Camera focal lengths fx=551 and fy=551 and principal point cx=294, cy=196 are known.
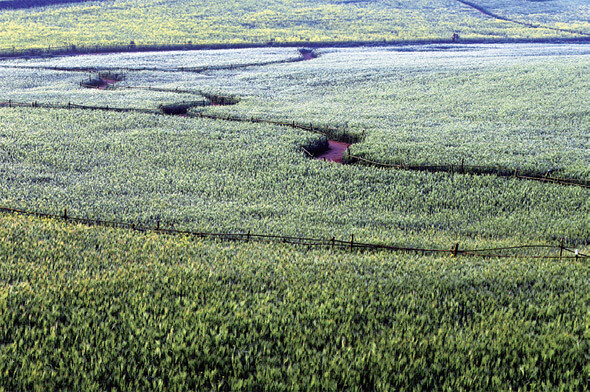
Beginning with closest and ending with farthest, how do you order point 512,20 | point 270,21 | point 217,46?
point 217,46, point 270,21, point 512,20

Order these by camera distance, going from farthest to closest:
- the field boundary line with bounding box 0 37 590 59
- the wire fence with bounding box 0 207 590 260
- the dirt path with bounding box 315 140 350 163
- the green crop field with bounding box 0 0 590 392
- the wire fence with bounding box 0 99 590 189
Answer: the field boundary line with bounding box 0 37 590 59 < the dirt path with bounding box 315 140 350 163 < the wire fence with bounding box 0 99 590 189 < the wire fence with bounding box 0 207 590 260 < the green crop field with bounding box 0 0 590 392

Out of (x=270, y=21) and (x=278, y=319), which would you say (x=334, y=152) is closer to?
(x=278, y=319)

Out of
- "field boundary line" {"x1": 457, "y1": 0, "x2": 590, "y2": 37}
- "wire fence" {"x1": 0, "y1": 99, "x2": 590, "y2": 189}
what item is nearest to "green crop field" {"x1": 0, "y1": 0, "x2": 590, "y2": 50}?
"field boundary line" {"x1": 457, "y1": 0, "x2": 590, "y2": 37}

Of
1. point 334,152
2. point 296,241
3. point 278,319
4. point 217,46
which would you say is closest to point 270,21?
point 217,46

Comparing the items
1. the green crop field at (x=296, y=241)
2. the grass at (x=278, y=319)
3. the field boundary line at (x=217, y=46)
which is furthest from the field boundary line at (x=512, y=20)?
the grass at (x=278, y=319)

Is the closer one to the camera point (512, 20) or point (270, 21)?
point (270, 21)

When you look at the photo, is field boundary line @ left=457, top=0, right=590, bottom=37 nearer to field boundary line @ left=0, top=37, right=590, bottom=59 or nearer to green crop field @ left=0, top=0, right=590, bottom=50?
green crop field @ left=0, top=0, right=590, bottom=50

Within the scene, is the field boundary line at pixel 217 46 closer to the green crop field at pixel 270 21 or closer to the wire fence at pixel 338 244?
the green crop field at pixel 270 21

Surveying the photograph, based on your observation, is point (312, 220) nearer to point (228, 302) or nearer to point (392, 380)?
point (228, 302)

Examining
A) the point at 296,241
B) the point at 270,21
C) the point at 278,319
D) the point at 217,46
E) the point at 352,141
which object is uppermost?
the point at 270,21
